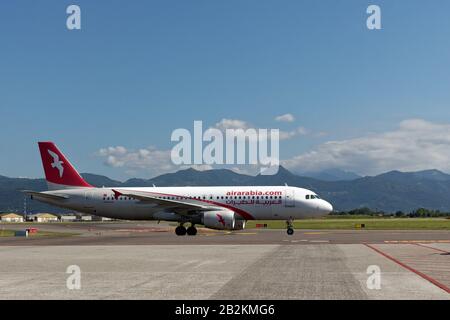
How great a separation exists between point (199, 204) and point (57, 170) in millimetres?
14254

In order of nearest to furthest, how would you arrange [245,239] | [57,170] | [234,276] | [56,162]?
[234,276]
[245,239]
[57,170]
[56,162]

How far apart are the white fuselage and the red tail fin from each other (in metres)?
2.15

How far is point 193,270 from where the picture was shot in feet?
63.5

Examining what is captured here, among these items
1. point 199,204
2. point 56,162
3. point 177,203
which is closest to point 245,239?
A: point 177,203

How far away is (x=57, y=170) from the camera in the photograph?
53594 mm

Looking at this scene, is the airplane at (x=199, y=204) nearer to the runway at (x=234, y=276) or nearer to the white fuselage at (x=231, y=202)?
the white fuselage at (x=231, y=202)

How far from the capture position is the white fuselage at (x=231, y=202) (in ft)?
159

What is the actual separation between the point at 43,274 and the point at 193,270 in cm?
477

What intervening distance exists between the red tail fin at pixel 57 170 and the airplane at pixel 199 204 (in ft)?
1.95

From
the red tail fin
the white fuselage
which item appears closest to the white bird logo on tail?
the red tail fin

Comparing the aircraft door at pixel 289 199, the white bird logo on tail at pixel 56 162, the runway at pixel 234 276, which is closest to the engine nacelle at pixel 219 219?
the aircraft door at pixel 289 199

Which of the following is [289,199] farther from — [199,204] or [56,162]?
[56,162]
